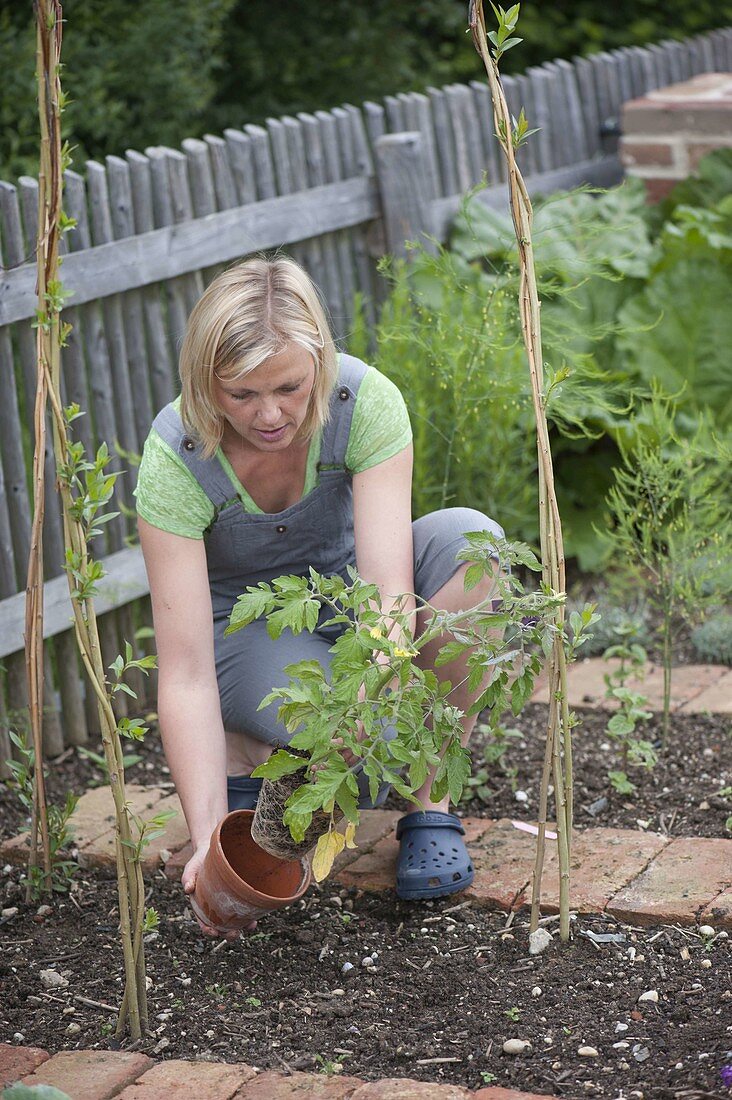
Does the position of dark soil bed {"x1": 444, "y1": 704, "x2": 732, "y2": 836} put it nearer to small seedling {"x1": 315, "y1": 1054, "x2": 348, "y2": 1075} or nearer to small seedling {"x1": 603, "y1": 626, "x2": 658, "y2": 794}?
small seedling {"x1": 603, "y1": 626, "x2": 658, "y2": 794}

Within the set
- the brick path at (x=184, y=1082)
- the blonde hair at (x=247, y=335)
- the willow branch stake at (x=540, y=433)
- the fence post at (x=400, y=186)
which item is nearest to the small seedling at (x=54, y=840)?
the brick path at (x=184, y=1082)

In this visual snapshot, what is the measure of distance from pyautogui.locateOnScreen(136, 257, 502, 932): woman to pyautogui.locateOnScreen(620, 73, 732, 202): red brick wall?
327 centimetres

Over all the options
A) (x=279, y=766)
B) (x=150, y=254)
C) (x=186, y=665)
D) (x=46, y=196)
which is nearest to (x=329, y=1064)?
(x=279, y=766)

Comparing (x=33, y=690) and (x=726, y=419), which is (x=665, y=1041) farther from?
(x=726, y=419)

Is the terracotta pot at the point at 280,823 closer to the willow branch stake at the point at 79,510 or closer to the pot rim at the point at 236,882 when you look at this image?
the pot rim at the point at 236,882

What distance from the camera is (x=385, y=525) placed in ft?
8.24

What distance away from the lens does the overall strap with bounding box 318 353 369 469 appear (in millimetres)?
2555

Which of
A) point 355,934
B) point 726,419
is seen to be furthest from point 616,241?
point 355,934

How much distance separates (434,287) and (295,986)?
2.82m

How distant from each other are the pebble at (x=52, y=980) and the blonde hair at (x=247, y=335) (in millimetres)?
983

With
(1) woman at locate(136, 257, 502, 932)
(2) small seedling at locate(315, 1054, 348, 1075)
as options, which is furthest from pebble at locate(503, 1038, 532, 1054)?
(1) woman at locate(136, 257, 502, 932)

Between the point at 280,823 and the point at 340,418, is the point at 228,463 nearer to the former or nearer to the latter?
the point at 340,418

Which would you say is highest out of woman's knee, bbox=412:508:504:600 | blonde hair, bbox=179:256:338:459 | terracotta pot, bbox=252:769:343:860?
blonde hair, bbox=179:256:338:459

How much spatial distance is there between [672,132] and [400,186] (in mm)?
1476
